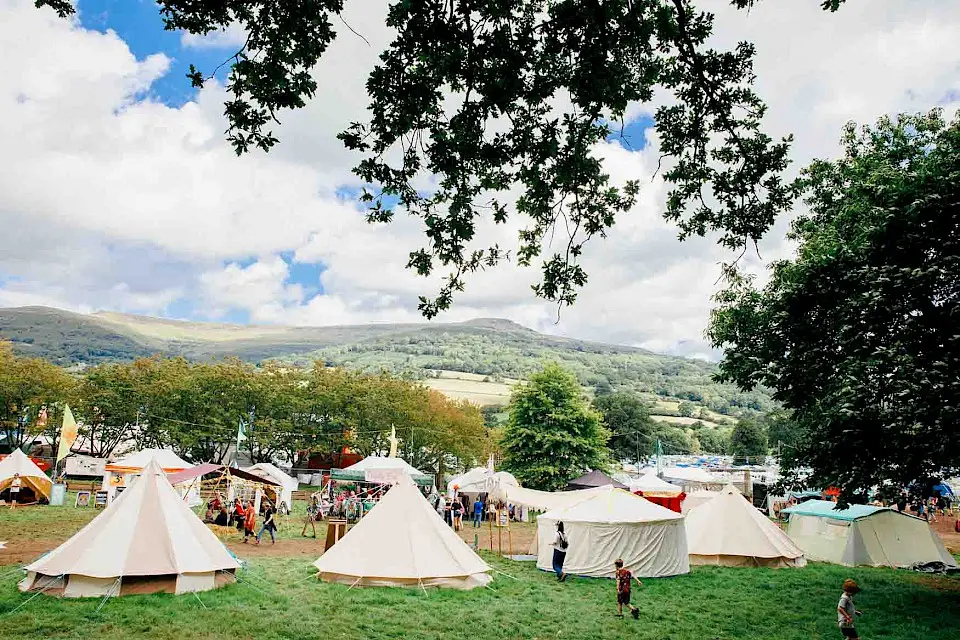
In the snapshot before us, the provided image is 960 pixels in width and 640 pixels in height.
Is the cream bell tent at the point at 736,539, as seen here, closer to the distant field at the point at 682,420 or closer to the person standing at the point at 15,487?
the person standing at the point at 15,487

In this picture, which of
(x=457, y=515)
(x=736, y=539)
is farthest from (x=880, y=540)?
(x=457, y=515)

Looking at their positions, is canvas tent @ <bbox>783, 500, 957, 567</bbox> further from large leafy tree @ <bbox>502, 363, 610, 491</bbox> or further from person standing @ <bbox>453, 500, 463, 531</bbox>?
large leafy tree @ <bbox>502, 363, 610, 491</bbox>

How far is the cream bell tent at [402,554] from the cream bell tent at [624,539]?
3.19 m

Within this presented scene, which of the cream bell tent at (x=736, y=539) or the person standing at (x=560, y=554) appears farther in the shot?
the cream bell tent at (x=736, y=539)

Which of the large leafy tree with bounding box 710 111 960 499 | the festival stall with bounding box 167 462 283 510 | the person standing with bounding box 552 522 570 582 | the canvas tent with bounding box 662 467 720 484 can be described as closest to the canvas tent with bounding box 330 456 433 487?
the festival stall with bounding box 167 462 283 510

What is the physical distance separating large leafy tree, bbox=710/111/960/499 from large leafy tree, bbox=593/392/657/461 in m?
73.3

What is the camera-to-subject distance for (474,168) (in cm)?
809

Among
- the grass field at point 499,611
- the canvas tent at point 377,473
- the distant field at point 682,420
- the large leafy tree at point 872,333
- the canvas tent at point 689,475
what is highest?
the distant field at point 682,420

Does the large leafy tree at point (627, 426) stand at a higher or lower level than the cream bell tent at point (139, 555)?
higher

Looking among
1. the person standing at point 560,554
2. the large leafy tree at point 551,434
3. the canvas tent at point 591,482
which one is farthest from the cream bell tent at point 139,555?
the large leafy tree at point 551,434

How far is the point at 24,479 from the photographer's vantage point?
96.2 ft

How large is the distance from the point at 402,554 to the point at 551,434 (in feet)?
96.3

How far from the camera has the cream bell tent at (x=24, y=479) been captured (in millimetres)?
A: 29016

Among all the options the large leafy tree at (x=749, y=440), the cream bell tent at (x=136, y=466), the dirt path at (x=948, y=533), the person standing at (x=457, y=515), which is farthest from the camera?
the large leafy tree at (x=749, y=440)
